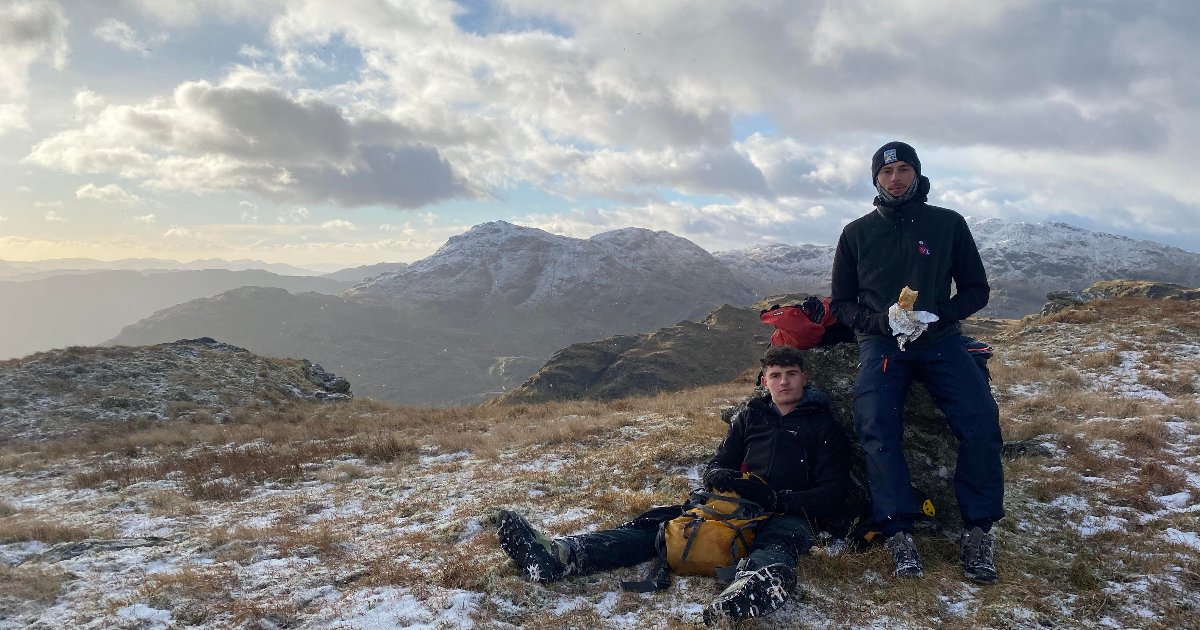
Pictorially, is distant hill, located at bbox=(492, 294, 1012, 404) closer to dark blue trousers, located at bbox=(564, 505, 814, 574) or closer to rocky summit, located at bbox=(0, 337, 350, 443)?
rocky summit, located at bbox=(0, 337, 350, 443)

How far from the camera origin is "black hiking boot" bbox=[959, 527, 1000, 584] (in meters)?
5.05

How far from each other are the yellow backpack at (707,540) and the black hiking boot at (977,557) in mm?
1850

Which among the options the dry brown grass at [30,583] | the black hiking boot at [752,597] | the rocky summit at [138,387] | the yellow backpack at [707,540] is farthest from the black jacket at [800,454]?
the rocky summit at [138,387]

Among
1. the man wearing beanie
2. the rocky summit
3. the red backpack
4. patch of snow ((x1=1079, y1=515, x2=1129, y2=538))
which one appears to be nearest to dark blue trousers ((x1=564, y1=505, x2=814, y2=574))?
the man wearing beanie

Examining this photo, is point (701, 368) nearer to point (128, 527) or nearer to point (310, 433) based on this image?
point (310, 433)

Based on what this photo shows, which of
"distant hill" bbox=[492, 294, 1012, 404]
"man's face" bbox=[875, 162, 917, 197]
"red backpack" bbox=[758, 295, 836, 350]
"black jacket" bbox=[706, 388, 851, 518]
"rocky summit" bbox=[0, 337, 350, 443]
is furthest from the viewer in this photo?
"distant hill" bbox=[492, 294, 1012, 404]

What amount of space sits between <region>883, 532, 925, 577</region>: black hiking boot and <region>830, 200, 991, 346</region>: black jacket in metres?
2.00

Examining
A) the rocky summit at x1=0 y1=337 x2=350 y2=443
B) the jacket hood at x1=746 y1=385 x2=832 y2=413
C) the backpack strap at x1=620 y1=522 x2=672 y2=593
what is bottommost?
the rocky summit at x1=0 y1=337 x2=350 y2=443

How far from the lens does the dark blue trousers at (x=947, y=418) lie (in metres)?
5.51

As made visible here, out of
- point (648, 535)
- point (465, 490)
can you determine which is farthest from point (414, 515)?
point (648, 535)

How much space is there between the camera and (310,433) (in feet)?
55.5

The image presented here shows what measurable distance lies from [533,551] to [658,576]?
1.23 meters

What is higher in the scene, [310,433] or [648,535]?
[648,535]

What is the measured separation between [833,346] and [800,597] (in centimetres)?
362
